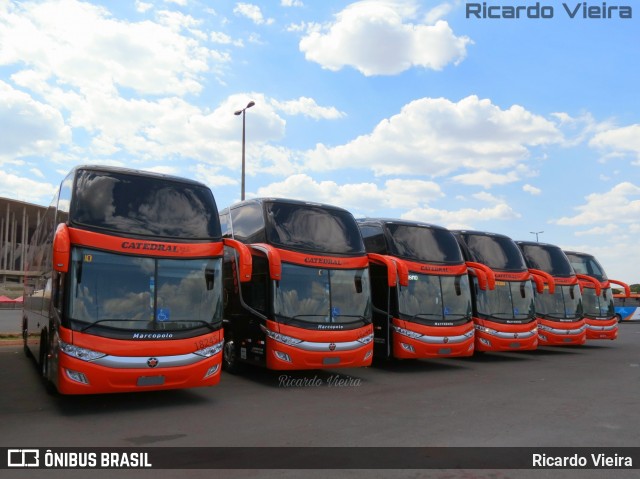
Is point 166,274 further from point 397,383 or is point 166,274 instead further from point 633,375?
point 633,375

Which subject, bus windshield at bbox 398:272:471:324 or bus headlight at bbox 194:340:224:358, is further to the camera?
bus windshield at bbox 398:272:471:324

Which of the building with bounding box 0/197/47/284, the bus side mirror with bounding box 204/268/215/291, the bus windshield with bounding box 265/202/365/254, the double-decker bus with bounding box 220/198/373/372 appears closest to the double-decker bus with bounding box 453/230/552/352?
the bus windshield with bounding box 265/202/365/254

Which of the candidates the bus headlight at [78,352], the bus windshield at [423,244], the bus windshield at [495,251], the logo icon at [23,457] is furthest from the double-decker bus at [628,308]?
the logo icon at [23,457]

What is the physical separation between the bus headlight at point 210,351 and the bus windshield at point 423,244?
20.5 feet

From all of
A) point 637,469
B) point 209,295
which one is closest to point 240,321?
point 209,295

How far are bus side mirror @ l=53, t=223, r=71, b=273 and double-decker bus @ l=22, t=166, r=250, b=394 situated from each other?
0.05 feet

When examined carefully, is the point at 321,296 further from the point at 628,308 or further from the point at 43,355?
the point at 628,308

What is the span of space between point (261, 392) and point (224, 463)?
4654mm

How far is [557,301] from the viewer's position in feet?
61.5

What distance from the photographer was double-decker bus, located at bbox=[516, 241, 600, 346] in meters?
18.2

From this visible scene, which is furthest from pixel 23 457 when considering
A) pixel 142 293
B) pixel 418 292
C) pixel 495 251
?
pixel 495 251

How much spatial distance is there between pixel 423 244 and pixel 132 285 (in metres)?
8.17

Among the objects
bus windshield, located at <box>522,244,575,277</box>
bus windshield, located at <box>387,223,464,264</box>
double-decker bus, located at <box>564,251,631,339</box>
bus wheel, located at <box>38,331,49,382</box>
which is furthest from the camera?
double-decker bus, located at <box>564,251,631,339</box>

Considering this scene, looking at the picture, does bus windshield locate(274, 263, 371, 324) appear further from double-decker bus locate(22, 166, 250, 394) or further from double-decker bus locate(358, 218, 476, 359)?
double-decker bus locate(22, 166, 250, 394)
